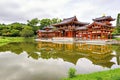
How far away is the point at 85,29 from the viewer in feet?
179

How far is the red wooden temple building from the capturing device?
49056mm

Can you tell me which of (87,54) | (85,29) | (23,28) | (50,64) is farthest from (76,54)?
(23,28)

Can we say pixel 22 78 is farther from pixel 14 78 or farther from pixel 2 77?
pixel 2 77

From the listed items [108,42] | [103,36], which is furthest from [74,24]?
[108,42]

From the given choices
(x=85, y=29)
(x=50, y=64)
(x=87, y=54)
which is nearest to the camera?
(x=50, y=64)

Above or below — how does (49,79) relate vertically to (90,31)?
below

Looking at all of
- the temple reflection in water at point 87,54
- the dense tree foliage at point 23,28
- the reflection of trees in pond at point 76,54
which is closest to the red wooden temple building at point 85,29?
the dense tree foliage at point 23,28

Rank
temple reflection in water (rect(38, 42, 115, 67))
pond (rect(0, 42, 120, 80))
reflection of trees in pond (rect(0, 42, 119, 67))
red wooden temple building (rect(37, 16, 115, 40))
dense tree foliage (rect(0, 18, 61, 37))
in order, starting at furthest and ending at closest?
dense tree foliage (rect(0, 18, 61, 37)) < red wooden temple building (rect(37, 16, 115, 40)) < reflection of trees in pond (rect(0, 42, 119, 67)) < temple reflection in water (rect(38, 42, 115, 67)) < pond (rect(0, 42, 120, 80))

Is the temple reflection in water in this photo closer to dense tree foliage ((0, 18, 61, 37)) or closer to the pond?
the pond

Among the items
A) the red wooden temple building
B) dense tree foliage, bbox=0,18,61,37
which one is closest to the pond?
the red wooden temple building

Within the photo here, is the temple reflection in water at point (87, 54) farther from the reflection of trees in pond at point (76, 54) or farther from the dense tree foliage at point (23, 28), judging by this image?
the dense tree foliage at point (23, 28)

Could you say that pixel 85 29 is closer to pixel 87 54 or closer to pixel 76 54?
pixel 87 54

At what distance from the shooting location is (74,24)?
6125 centimetres

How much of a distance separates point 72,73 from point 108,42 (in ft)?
114
